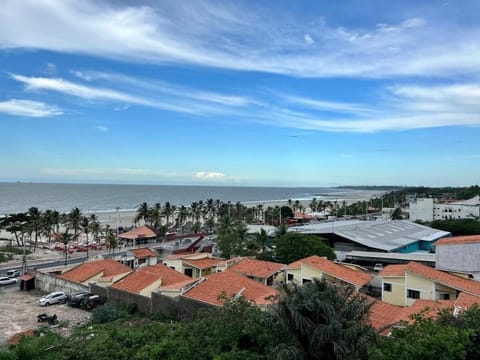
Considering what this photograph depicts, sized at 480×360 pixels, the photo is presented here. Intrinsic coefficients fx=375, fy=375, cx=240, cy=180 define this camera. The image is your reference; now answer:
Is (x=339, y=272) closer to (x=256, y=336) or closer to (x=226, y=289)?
(x=226, y=289)

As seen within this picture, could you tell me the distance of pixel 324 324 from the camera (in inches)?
395

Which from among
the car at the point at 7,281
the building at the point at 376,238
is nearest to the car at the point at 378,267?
the building at the point at 376,238

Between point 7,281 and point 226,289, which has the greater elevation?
point 226,289

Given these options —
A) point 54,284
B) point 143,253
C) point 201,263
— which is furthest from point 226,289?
point 143,253

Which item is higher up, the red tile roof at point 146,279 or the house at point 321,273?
the house at point 321,273

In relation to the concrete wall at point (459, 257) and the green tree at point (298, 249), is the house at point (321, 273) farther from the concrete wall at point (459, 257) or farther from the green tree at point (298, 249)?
the green tree at point (298, 249)

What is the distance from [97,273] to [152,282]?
8.99 m

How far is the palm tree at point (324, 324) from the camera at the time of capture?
9.73 meters

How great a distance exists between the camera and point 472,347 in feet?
32.4

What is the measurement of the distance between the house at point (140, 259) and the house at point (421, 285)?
28.1m

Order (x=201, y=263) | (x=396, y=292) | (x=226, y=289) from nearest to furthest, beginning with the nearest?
1. (x=226, y=289)
2. (x=396, y=292)
3. (x=201, y=263)

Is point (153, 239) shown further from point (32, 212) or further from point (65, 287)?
point (65, 287)

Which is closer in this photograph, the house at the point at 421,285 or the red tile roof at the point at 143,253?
the house at the point at 421,285

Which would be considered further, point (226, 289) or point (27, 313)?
point (27, 313)
